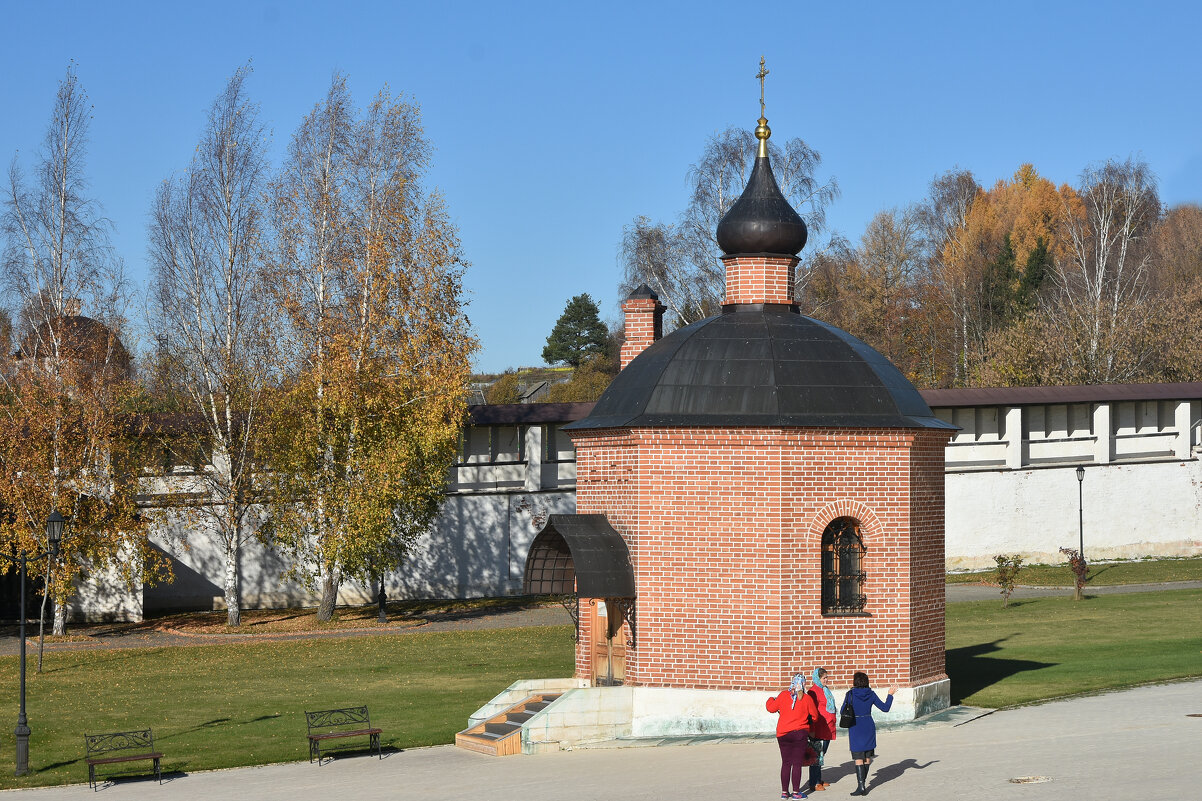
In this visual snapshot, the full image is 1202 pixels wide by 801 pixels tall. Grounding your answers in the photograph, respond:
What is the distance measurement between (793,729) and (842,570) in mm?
4415

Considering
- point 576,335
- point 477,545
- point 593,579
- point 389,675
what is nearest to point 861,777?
point 593,579

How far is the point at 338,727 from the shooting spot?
17344 millimetres

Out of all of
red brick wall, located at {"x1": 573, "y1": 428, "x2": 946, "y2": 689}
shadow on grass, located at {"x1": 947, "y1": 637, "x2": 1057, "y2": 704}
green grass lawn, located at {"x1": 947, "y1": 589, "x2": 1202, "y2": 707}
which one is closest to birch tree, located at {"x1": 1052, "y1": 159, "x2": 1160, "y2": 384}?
green grass lawn, located at {"x1": 947, "y1": 589, "x2": 1202, "y2": 707}

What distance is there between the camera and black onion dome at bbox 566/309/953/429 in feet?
53.2

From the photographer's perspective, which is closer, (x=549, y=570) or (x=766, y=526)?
(x=766, y=526)

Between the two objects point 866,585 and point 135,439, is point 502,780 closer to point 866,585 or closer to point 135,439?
point 866,585

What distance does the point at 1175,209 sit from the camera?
247ft

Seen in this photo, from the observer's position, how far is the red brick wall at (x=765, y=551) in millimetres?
15922

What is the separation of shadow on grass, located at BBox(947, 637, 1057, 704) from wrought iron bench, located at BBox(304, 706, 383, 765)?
25.6ft

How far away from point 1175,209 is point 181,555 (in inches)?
2478

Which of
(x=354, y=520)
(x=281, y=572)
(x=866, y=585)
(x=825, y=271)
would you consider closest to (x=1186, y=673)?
(x=866, y=585)

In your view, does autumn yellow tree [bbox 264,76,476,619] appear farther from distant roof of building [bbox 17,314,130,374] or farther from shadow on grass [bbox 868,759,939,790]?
shadow on grass [bbox 868,759,939,790]

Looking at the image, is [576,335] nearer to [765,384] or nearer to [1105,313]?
[1105,313]

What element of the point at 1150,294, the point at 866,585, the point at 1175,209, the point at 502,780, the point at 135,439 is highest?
Result: the point at 1175,209
